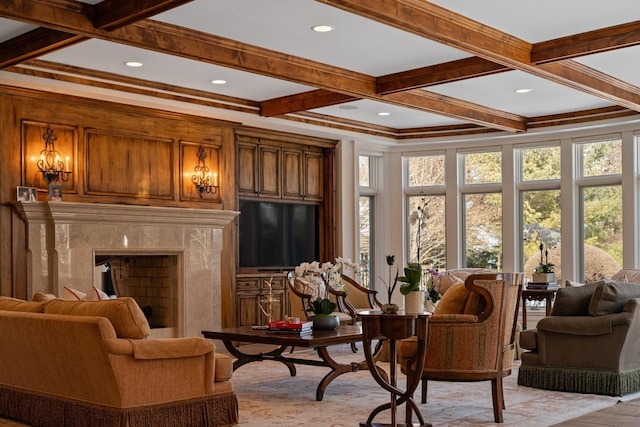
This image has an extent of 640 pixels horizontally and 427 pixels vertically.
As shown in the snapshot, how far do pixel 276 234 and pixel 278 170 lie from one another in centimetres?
83

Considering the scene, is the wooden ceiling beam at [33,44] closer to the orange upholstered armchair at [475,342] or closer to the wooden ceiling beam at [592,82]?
the orange upholstered armchair at [475,342]

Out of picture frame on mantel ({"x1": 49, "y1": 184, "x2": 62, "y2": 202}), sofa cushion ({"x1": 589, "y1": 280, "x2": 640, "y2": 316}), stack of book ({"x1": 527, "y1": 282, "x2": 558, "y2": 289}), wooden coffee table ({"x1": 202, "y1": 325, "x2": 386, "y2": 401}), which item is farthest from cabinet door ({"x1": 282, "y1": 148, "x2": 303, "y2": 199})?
sofa cushion ({"x1": 589, "y1": 280, "x2": 640, "y2": 316})

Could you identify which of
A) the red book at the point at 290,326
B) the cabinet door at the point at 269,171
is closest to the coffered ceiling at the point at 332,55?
the cabinet door at the point at 269,171

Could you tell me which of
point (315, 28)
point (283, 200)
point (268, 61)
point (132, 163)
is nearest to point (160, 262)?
point (132, 163)

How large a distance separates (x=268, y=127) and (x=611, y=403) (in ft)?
18.0

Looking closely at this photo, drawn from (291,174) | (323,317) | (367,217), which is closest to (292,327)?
(323,317)

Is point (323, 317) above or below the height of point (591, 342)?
above

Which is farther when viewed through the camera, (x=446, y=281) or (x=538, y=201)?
(x=538, y=201)

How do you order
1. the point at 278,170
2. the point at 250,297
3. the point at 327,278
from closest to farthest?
the point at 327,278
the point at 250,297
the point at 278,170

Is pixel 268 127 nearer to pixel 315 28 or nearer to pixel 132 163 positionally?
pixel 132 163

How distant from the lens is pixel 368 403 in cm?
612

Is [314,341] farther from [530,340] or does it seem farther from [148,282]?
[148,282]

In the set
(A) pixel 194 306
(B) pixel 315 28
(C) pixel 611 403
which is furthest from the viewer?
(A) pixel 194 306

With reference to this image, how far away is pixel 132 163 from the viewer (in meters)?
8.78
